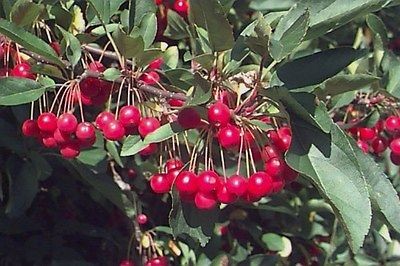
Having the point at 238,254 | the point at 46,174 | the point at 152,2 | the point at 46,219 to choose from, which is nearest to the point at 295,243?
the point at 238,254

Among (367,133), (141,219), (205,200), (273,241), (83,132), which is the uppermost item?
(83,132)

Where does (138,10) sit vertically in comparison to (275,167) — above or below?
above

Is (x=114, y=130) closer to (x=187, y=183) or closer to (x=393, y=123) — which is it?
(x=187, y=183)

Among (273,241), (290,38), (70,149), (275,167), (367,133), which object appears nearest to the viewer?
(290,38)

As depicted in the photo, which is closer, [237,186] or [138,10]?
[237,186]

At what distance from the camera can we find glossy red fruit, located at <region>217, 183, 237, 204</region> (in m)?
1.25

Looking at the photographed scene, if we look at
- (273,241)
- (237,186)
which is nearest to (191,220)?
(237,186)

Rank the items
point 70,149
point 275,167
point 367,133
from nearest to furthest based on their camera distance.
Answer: point 275,167 < point 70,149 < point 367,133

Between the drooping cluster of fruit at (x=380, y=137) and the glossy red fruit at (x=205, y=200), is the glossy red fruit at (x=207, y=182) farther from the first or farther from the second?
the drooping cluster of fruit at (x=380, y=137)

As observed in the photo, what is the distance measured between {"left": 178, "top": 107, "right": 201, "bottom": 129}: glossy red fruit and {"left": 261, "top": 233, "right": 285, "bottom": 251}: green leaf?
93 cm

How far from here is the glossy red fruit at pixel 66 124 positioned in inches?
51.3

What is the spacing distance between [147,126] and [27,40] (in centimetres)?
23

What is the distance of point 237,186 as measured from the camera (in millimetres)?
1245

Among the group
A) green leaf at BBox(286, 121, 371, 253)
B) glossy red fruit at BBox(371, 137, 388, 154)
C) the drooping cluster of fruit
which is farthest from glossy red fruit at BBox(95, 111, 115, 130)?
glossy red fruit at BBox(371, 137, 388, 154)
